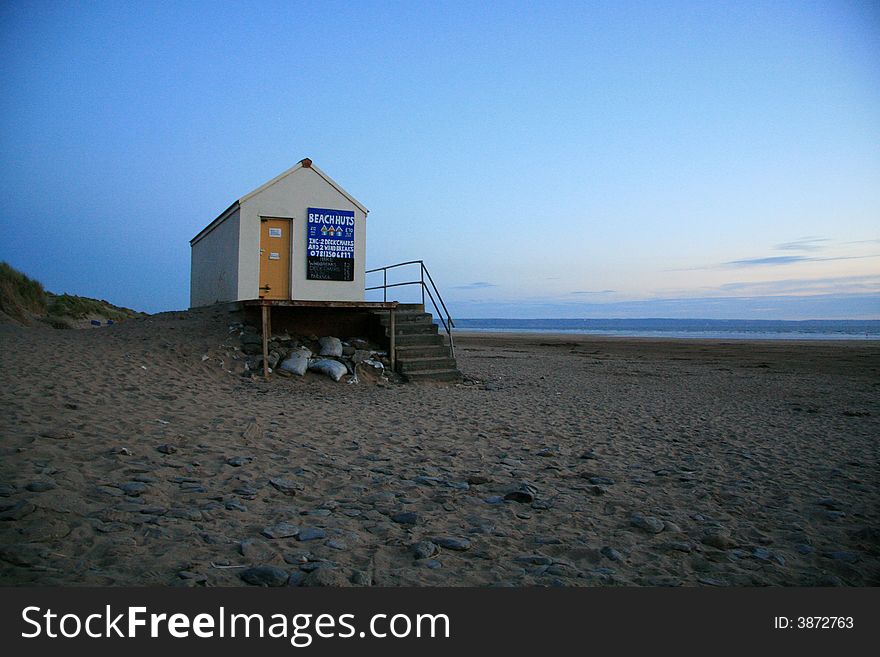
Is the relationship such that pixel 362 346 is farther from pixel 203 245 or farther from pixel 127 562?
pixel 127 562

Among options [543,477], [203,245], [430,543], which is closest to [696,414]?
[543,477]

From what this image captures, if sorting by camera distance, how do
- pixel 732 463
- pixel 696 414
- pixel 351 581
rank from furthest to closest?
pixel 696 414, pixel 732 463, pixel 351 581

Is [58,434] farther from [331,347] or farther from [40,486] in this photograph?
[331,347]

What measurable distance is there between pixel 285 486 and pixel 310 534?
3.75 feet

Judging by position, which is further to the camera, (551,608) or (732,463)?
(732,463)

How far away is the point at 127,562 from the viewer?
3.45 m

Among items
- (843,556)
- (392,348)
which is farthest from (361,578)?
(392,348)

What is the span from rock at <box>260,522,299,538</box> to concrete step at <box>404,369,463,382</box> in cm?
888

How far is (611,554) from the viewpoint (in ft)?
13.0

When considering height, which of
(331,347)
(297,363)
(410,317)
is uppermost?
(410,317)

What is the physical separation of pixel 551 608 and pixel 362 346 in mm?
11482

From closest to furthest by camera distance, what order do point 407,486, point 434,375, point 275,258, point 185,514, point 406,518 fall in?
point 185,514, point 406,518, point 407,486, point 434,375, point 275,258

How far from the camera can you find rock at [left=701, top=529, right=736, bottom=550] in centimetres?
419

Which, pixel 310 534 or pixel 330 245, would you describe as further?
pixel 330 245
